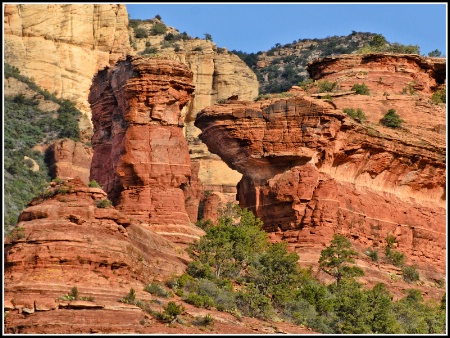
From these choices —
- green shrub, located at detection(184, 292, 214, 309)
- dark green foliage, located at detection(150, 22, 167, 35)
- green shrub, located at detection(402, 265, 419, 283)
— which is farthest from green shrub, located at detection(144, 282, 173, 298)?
dark green foliage, located at detection(150, 22, 167, 35)

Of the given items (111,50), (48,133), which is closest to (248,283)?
(48,133)

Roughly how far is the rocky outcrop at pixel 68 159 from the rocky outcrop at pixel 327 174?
93.7 ft

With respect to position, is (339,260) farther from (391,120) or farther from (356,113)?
(391,120)

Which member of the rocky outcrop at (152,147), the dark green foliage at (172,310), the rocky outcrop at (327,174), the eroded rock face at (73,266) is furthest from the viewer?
the rocky outcrop at (327,174)

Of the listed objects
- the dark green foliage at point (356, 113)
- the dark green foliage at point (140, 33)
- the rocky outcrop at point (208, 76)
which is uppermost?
the dark green foliage at point (140, 33)

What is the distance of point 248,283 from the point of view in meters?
62.2

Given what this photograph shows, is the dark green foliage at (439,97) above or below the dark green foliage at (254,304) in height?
above

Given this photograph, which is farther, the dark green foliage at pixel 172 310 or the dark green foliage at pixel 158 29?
the dark green foliage at pixel 158 29

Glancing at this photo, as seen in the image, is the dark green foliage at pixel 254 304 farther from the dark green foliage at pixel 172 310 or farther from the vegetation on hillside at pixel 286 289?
the dark green foliage at pixel 172 310

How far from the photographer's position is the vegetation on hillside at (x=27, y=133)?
3851 inches

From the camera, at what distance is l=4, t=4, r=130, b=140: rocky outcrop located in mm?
127750

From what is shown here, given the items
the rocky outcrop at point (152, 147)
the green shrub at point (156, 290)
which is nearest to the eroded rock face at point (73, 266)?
the green shrub at point (156, 290)

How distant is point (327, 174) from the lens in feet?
233

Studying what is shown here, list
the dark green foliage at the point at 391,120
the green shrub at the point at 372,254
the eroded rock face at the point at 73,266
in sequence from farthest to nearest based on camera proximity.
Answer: the dark green foliage at the point at 391,120
the green shrub at the point at 372,254
the eroded rock face at the point at 73,266
